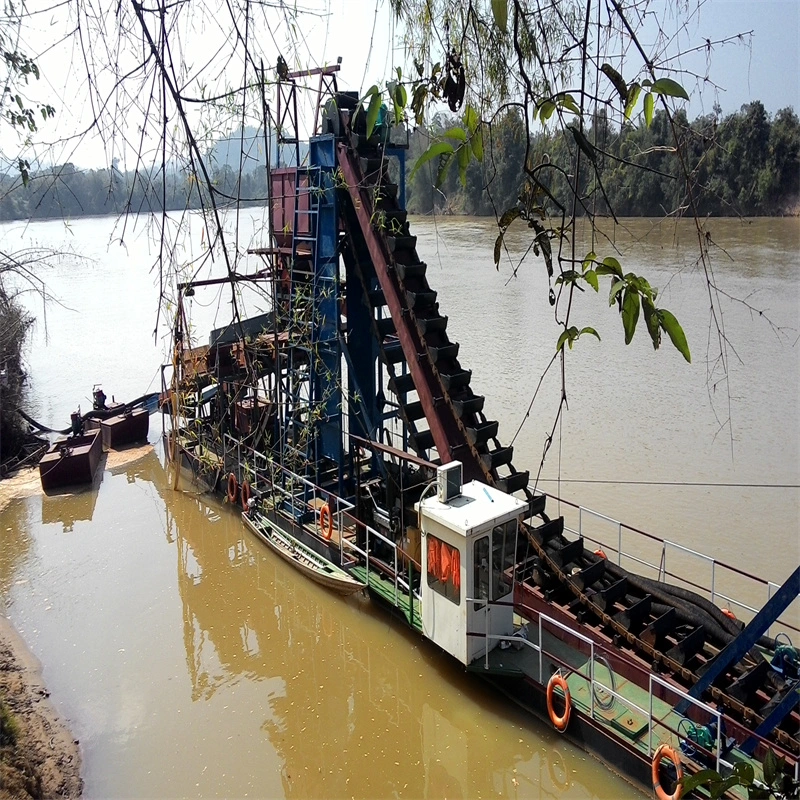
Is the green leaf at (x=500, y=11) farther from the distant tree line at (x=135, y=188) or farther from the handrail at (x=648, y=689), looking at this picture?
the handrail at (x=648, y=689)

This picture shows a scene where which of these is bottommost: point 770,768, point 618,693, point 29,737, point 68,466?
point 29,737

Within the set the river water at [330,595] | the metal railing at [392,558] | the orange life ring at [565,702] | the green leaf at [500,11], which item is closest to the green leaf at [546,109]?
the green leaf at [500,11]

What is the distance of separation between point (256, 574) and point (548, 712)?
5666 millimetres

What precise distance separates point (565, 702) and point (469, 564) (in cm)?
153

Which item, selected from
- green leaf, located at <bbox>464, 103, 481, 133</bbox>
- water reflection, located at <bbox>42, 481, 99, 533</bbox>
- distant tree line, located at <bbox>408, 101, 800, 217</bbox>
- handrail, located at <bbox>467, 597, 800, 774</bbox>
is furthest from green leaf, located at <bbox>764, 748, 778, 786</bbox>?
water reflection, located at <bbox>42, 481, 99, 533</bbox>

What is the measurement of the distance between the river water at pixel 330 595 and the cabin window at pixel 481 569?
1.38 m

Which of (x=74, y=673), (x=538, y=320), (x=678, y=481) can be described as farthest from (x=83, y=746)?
(x=538, y=320)

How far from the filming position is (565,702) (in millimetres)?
6898

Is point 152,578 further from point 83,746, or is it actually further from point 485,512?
point 485,512

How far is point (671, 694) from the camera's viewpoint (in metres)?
6.60

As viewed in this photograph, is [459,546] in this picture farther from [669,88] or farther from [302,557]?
[669,88]

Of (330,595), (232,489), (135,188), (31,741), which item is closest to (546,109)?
(135,188)

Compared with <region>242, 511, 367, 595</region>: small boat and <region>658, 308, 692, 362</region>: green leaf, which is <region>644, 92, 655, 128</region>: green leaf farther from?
<region>242, 511, 367, 595</region>: small boat

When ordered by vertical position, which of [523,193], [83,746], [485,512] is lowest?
[83,746]
